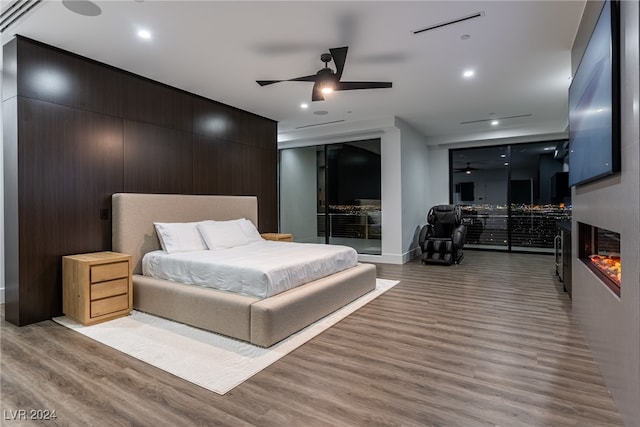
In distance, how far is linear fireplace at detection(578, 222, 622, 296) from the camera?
83.1 inches

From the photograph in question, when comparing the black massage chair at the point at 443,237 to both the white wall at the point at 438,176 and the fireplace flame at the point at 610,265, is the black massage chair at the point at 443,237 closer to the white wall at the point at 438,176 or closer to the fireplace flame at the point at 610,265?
the white wall at the point at 438,176

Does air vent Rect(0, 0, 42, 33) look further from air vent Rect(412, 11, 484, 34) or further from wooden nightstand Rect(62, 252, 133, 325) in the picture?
air vent Rect(412, 11, 484, 34)

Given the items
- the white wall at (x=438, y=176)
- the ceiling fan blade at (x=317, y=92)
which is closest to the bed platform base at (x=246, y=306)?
the ceiling fan blade at (x=317, y=92)

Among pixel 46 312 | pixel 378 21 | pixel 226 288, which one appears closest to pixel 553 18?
pixel 378 21

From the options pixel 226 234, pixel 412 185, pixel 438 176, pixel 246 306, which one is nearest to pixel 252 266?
pixel 246 306

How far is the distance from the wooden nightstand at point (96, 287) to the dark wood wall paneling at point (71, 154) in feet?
0.76

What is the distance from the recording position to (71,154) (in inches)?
140

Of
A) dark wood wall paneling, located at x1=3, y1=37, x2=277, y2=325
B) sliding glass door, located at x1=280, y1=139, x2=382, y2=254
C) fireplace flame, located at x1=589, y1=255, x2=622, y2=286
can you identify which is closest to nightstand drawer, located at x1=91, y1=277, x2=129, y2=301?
dark wood wall paneling, located at x1=3, y1=37, x2=277, y2=325

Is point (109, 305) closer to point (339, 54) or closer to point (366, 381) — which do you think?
point (366, 381)

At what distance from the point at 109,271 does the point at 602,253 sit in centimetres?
439

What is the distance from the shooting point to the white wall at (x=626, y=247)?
1539 millimetres

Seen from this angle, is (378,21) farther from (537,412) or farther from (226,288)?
(537,412)

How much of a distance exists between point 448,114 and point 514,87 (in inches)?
57.0

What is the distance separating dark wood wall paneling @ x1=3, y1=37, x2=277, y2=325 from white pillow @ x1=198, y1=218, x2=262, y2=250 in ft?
2.35
